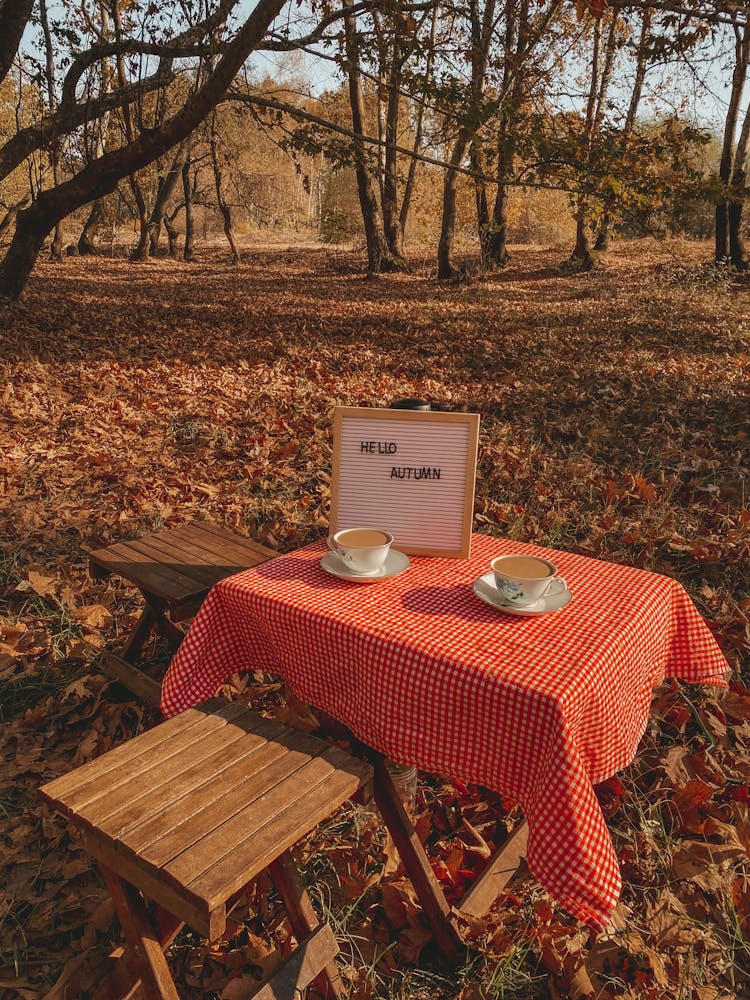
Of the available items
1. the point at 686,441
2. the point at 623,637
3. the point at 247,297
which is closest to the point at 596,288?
the point at 247,297

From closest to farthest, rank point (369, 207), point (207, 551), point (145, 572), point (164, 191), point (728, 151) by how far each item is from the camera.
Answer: point (145, 572)
point (207, 551)
point (728, 151)
point (369, 207)
point (164, 191)

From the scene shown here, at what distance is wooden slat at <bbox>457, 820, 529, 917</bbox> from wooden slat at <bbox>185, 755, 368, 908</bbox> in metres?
0.85

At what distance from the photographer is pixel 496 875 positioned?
102 inches

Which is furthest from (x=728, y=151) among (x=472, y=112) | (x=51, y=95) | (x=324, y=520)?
(x=324, y=520)

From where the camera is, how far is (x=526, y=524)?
525 cm

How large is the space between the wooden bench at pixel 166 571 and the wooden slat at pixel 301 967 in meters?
1.51

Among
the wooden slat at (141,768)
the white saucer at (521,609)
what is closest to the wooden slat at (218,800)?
the wooden slat at (141,768)

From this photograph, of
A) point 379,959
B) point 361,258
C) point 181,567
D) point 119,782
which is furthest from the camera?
point 361,258

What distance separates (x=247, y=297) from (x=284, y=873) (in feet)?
48.3

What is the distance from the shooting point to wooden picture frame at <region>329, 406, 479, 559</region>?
2.55 meters

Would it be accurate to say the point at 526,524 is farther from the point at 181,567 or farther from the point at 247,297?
the point at 247,297

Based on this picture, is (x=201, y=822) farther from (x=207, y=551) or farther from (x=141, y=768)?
(x=207, y=551)

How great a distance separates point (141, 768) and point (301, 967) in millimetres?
751

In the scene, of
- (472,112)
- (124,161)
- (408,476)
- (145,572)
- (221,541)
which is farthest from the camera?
(124,161)
